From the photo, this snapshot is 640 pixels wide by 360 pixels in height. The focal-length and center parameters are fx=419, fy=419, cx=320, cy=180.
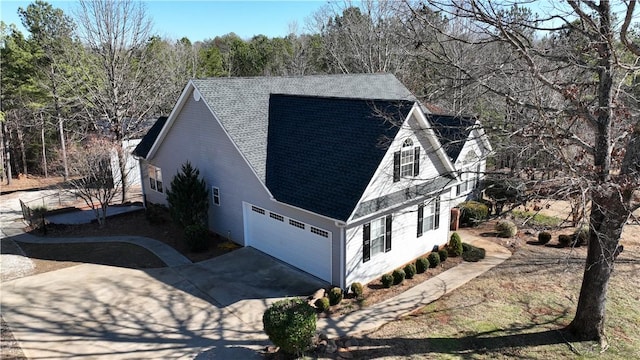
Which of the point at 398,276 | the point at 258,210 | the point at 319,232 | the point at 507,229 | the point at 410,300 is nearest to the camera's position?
the point at 410,300

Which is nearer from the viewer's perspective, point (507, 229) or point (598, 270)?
point (598, 270)

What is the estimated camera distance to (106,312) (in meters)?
12.9

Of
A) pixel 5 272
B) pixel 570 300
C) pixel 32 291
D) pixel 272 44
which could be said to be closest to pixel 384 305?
pixel 570 300

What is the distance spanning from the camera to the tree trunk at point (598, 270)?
413 inches

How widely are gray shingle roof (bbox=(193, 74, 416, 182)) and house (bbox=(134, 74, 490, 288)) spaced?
58 millimetres

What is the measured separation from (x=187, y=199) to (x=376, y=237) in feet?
28.9

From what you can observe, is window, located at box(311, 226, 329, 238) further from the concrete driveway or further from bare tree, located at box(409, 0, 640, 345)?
bare tree, located at box(409, 0, 640, 345)

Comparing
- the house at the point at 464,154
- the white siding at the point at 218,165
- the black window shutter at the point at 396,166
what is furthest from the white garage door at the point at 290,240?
the house at the point at 464,154

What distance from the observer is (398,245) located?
52.6 ft

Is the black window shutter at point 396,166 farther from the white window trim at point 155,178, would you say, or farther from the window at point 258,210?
the white window trim at point 155,178

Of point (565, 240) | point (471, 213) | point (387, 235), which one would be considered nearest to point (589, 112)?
point (387, 235)

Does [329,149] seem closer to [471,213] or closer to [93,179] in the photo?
[471,213]

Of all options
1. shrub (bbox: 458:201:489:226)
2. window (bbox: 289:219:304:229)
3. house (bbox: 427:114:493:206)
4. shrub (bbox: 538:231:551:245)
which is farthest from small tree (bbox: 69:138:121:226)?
shrub (bbox: 538:231:551:245)

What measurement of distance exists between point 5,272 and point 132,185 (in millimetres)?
16374
